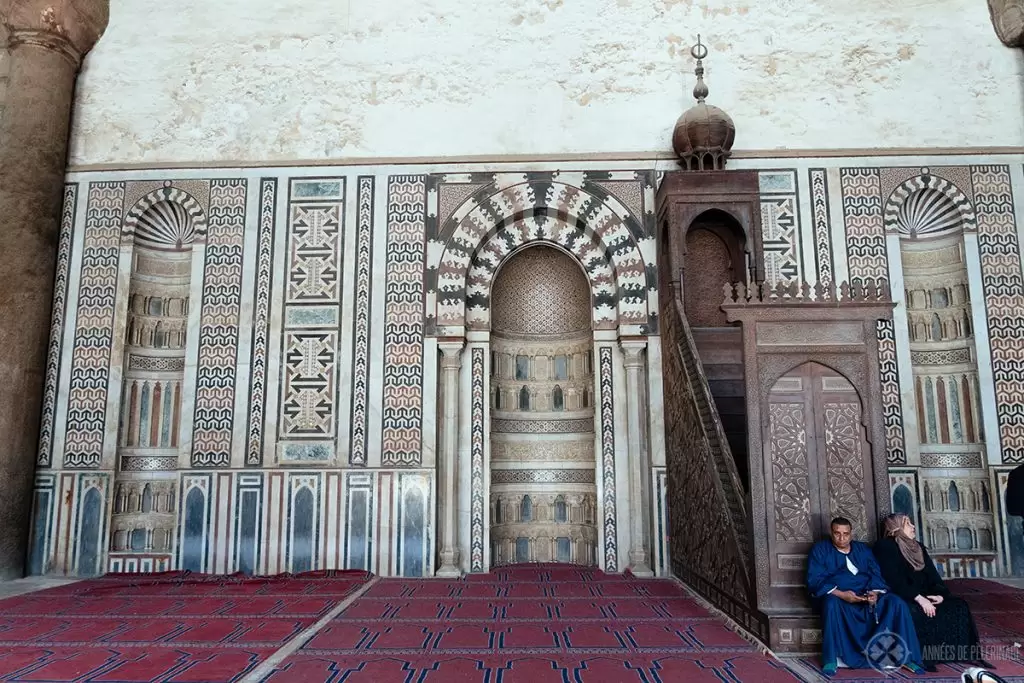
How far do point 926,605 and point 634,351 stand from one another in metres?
3.03

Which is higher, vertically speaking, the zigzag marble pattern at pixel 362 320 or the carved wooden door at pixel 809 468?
the zigzag marble pattern at pixel 362 320

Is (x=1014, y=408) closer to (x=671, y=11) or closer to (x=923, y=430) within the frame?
(x=923, y=430)

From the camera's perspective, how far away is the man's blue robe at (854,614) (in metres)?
3.37

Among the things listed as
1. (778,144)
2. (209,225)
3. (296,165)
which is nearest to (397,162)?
(296,165)

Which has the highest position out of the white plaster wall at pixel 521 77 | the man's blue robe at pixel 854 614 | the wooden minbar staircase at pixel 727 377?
the white plaster wall at pixel 521 77

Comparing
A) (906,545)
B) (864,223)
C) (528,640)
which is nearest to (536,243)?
(864,223)

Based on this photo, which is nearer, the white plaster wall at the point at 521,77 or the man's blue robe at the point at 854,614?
the man's blue robe at the point at 854,614

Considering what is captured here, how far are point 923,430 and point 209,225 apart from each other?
654 cm

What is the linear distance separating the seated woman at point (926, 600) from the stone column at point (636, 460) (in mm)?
2356

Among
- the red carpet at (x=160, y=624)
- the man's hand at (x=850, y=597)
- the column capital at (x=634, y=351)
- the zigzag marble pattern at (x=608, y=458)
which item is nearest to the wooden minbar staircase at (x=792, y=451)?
the man's hand at (x=850, y=597)

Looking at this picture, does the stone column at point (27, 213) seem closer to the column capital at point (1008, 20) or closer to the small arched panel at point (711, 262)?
the small arched panel at point (711, 262)

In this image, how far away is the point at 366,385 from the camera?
6062 millimetres

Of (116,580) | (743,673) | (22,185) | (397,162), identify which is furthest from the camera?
(397,162)

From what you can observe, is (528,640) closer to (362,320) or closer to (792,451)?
(792,451)
